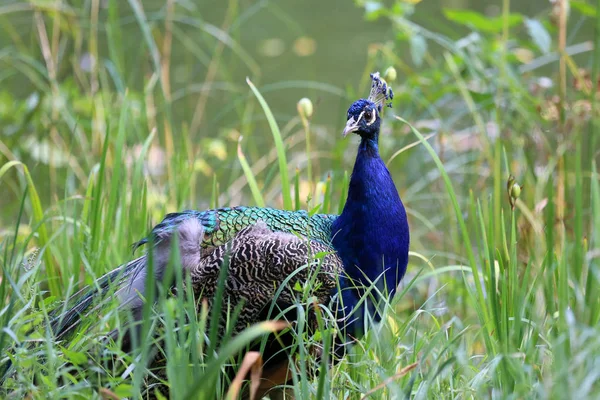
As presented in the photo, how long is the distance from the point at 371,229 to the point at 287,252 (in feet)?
1.02

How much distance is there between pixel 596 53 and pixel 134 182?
1.74m

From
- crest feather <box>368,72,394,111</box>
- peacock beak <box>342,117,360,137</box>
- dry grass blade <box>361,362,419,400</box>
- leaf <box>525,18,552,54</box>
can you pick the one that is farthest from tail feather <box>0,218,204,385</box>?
leaf <box>525,18,552,54</box>

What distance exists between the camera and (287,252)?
267cm

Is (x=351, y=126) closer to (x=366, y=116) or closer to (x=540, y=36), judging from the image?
(x=366, y=116)

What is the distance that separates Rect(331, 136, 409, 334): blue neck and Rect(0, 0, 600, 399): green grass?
12 cm

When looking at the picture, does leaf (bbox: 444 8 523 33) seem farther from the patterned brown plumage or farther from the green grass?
the patterned brown plumage

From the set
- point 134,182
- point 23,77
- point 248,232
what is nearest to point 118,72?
point 134,182

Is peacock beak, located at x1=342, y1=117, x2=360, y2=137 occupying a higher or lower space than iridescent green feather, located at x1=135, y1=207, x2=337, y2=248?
higher

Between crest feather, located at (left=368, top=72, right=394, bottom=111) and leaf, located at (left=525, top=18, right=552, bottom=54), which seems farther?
leaf, located at (left=525, top=18, right=552, bottom=54)

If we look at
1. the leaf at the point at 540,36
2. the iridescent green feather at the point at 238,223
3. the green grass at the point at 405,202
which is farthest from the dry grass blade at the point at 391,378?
the leaf at the point at 540,36

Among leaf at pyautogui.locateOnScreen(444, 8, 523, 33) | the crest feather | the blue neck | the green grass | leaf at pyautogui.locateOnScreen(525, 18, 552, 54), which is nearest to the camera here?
the green grass

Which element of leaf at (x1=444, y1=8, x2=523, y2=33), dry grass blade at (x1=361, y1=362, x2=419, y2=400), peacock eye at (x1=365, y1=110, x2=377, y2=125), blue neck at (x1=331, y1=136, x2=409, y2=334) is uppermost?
leaf at (x1=444, y1=8, x2=523, y2=33)

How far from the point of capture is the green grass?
79.3 inches

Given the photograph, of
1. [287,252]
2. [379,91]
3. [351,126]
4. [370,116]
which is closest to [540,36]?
[379,91]
